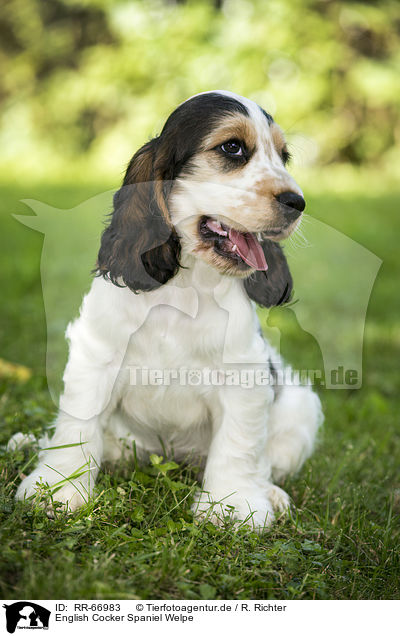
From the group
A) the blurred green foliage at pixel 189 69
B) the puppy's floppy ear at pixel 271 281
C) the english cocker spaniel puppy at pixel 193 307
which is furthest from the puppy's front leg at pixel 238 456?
the blurred green foliage at pixel 189 69

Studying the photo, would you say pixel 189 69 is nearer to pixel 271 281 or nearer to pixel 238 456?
pixel 271 281

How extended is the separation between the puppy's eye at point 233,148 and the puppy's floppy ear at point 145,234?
276mm

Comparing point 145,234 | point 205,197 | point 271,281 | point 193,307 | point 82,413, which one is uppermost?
point 205,197

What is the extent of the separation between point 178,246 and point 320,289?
477cm

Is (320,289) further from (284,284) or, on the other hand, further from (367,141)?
(367,141)

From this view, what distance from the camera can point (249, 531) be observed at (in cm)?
301

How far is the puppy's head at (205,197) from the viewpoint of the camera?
2.92 metres

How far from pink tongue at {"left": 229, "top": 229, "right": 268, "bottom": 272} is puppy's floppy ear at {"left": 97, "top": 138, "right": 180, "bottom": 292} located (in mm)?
274

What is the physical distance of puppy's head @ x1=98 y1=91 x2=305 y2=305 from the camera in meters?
2.92

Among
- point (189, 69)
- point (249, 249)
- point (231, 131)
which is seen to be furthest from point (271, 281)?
point (189, 69)

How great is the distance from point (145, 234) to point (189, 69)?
40.0ft
